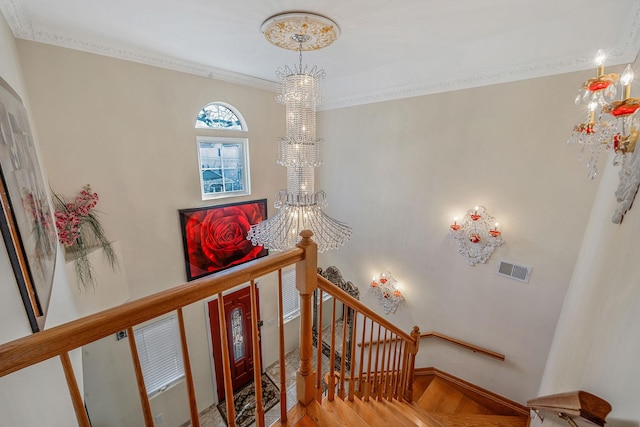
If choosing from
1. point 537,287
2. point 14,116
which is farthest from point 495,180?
point 14,116

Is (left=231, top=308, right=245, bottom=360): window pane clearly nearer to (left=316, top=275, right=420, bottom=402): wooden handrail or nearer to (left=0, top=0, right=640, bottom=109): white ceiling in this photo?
(left=316, top=275, right=420, bottom=402): wooden handrail

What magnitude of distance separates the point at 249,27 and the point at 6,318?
2.67 metres

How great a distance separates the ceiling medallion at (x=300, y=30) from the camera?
2195 millimetres

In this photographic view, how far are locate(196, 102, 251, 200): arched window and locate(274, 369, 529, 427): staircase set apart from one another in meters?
3.33

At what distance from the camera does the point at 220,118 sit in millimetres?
4000

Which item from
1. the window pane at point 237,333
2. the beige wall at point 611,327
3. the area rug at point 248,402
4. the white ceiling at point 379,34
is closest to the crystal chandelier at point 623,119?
the beige wall at point 611,327

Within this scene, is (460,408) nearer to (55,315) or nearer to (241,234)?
(241,234)

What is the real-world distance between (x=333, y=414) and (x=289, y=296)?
3.98 m

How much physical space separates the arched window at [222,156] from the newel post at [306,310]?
3094 mm

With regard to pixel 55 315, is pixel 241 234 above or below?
below

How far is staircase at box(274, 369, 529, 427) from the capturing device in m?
1.54

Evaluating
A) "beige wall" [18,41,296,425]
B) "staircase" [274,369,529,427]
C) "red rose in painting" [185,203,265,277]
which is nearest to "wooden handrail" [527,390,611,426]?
"staircase" [274,369,529,427]

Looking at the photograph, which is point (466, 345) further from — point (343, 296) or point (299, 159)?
point (299, 159)

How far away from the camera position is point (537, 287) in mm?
3057
